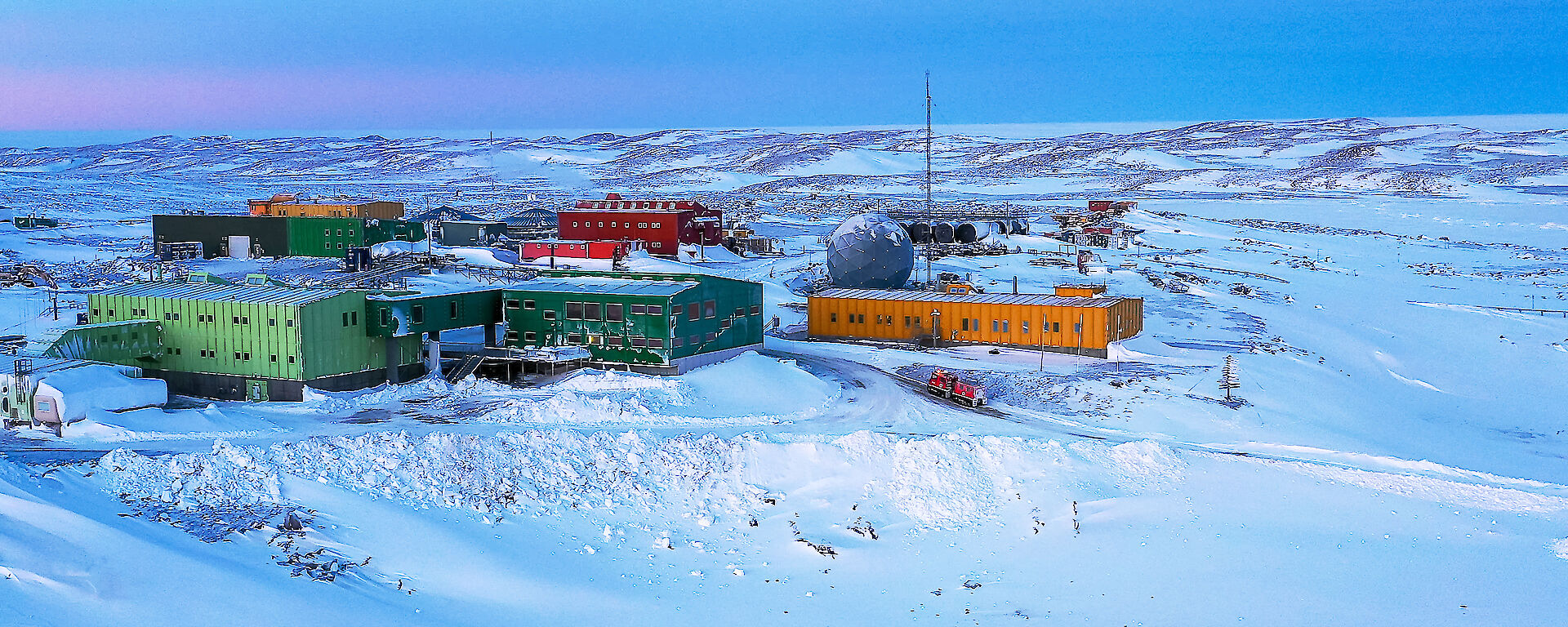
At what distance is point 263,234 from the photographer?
65.2 m

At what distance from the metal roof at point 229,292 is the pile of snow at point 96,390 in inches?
A: 114

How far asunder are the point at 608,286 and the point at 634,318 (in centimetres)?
205

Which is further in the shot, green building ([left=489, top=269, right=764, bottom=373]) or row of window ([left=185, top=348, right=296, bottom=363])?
green building ([left=489, top=269, right=764, bottom=373])

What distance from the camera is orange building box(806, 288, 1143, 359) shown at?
39.5 m

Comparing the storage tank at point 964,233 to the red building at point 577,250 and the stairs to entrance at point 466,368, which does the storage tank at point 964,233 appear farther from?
the stairs to entrance at point 466,368

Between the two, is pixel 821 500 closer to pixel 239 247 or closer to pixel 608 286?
pixel 608 286

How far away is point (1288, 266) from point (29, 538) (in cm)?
5902

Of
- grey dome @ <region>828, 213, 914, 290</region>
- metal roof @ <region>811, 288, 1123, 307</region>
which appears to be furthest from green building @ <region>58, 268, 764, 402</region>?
grey dome @ <region>828, 213, 914, 290</region>

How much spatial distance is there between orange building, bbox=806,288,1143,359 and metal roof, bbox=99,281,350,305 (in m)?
15.6

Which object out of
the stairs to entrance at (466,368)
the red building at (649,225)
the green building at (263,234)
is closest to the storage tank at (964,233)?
the red building at (649,225)

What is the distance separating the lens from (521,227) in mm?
81562

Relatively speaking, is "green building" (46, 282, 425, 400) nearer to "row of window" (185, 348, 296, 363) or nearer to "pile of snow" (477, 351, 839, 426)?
"row of window" (185, 348, 296, 363)

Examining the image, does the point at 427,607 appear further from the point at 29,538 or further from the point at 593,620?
the point at 29,538

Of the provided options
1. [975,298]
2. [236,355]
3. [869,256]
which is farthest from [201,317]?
[869,256]
